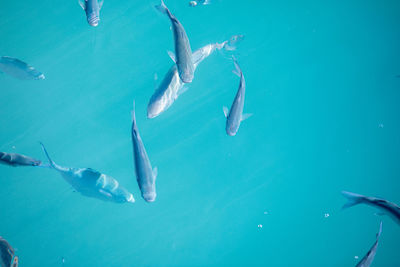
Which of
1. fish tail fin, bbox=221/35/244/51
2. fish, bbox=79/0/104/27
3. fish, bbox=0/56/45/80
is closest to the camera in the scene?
fish, bbox=79/0/104/27

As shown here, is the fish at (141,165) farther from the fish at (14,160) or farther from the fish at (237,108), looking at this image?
the fish at (14,160)

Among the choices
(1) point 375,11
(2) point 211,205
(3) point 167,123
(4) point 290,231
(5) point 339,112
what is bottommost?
(4) point 290,231

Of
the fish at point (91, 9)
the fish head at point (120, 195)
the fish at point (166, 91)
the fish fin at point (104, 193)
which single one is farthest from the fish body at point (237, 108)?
the fish fin at point (104, 193)

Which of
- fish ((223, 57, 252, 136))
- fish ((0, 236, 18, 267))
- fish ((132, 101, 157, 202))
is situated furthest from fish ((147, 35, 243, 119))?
fish ((0, 236, 18, 267))

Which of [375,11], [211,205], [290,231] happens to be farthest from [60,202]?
[375,11]

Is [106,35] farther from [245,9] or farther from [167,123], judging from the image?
[245,9]

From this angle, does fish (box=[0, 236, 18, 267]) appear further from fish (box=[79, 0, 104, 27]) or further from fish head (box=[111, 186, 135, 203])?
fish (box=[79, 0, 104, 27])
